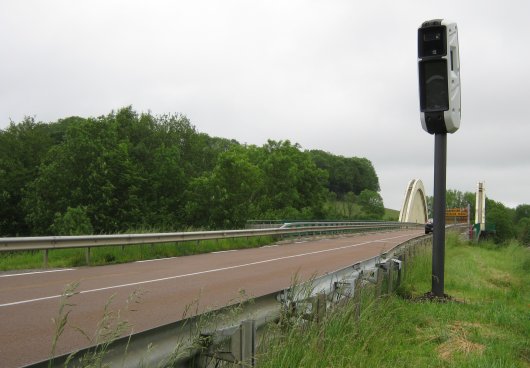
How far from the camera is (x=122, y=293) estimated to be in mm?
9297

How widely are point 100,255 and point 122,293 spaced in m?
7.21

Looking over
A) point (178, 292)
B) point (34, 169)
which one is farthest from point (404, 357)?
point (34, 169)

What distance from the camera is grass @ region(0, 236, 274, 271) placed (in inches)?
574

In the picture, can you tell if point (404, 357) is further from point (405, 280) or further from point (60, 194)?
point (60, 194)

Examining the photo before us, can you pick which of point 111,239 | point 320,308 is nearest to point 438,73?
point 320,308

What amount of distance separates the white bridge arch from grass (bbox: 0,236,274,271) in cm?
7481

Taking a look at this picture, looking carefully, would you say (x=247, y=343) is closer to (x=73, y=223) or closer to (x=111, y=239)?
(x=111, y=239)

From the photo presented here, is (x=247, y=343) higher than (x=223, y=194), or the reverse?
(x=223, y=194)

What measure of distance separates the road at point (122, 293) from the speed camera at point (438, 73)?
2.57 metres

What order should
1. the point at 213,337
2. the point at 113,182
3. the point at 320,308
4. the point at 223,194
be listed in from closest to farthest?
the point at 213,337 → the point at 320,308 → the point at 223,194 → the point at 113,182

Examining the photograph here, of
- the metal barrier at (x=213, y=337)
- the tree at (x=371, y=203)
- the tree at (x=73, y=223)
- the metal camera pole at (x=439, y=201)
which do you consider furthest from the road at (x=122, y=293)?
the tree at (x=371, y=203)

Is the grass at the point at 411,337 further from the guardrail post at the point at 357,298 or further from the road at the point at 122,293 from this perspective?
the road at the point at 122,293

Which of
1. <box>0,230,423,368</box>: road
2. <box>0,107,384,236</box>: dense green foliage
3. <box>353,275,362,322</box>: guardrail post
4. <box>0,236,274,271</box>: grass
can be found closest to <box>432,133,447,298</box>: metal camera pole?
<box>0,230,423,368</box>: road

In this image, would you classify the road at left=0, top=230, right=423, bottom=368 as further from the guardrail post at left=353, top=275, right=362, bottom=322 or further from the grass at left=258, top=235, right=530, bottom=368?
the grass at left=258, top=235, right=530, bottom=368
